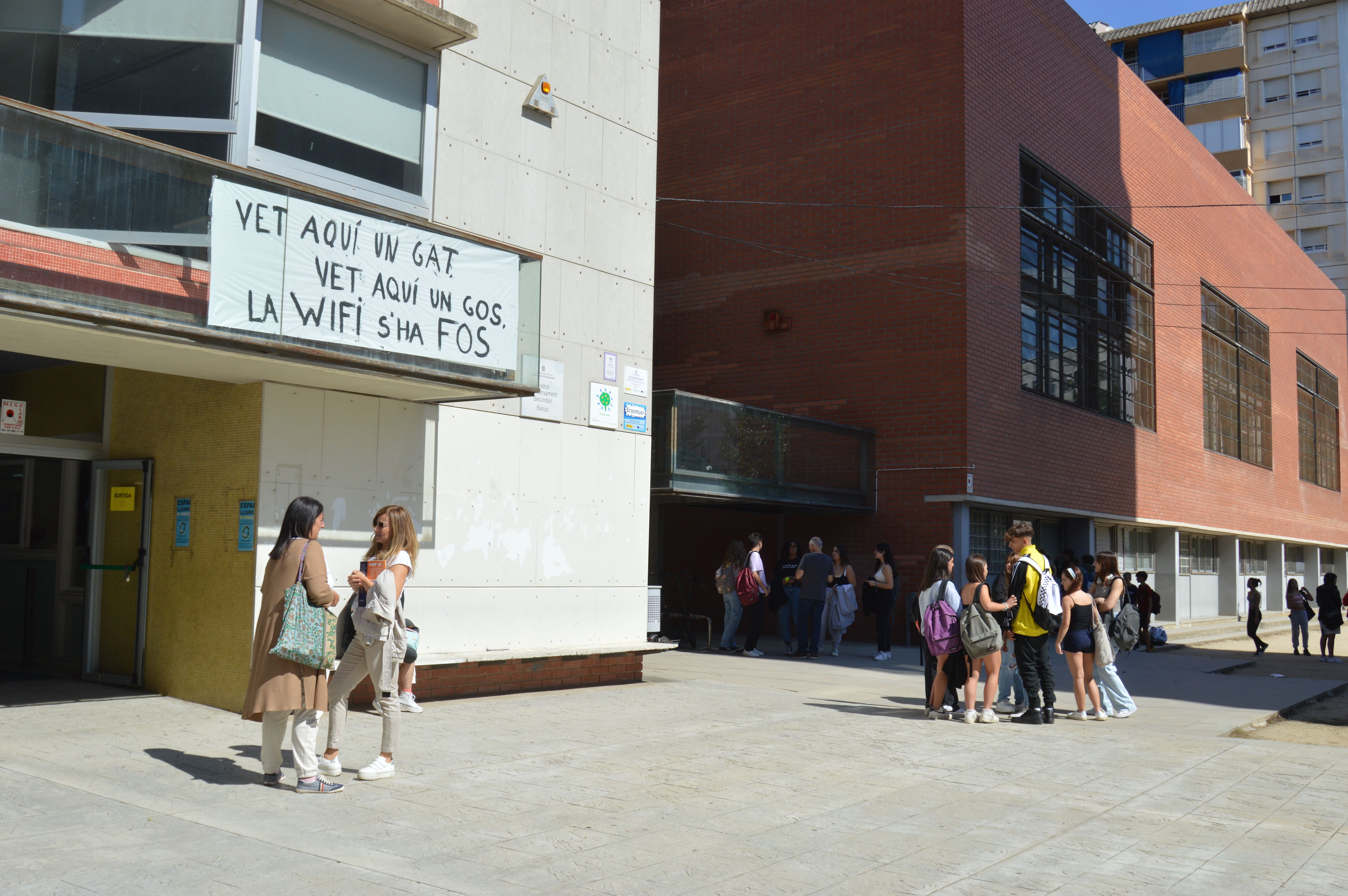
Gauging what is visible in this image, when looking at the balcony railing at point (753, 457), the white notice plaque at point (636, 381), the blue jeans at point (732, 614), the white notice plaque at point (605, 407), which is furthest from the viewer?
the blue jeans at point (732, 614)

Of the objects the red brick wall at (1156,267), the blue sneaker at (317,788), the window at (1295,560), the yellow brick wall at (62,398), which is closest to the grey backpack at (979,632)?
the blue sneaker at (317,788)

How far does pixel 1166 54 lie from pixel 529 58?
6049 cm

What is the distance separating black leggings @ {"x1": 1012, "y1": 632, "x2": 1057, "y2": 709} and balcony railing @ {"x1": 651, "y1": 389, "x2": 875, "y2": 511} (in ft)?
Result: 18.9

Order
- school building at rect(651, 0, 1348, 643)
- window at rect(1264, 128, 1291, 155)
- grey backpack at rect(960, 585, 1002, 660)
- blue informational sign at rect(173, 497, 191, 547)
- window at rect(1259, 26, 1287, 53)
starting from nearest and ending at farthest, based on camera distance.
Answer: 1. blue informational sign at rect(173, 497, 191, 547)
2. grey backpack at rect(960, 585, 1002, 660)
3. school building at rect(651, 0, 1348, 643)
4. window at rect(1259, 26, 1287, 53)
5. window at rect(1264, 128, 1291, 155)

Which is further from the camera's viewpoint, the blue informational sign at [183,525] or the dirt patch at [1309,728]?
the dirt patch at [1309,728]

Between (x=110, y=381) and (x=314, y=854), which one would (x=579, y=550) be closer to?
(x=110, y=381)

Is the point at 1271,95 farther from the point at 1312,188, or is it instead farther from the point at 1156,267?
the point at 1156,267

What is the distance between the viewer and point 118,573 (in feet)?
34.2

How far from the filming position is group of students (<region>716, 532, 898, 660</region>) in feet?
54.5

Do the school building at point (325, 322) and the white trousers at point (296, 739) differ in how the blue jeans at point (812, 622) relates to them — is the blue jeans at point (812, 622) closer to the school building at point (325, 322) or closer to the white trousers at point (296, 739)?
the school building at point (325, 322)

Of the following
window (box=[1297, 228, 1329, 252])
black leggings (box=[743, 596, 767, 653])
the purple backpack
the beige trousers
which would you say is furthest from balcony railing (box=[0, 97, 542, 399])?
window (box=[1297, 228, 1329, 252])

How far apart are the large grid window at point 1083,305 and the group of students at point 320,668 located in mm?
15953

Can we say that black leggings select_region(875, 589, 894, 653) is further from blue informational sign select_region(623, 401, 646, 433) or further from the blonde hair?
the blonde hair

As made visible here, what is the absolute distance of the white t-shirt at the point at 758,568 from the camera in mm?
16406
